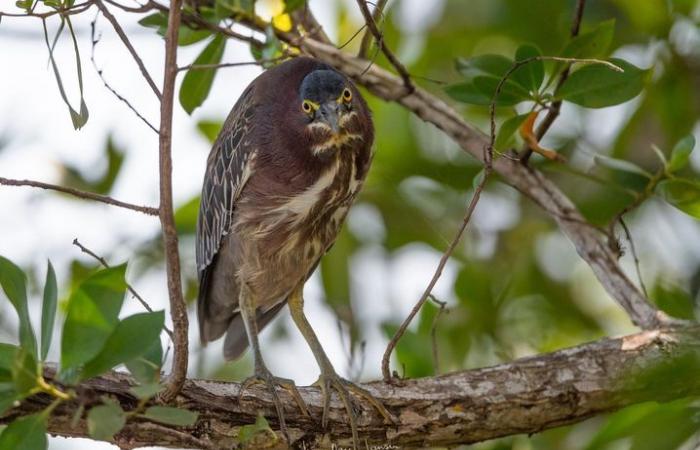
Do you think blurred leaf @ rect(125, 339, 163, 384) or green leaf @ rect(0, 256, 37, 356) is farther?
blurred leaf @ rect(125, 339, 163, 384)

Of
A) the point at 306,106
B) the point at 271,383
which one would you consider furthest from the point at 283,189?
the point at 271,383

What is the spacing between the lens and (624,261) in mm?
4945

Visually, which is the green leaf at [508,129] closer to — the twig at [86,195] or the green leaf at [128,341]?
the twig at [86,195]

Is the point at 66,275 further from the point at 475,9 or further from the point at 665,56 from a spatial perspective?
the point at 665,56

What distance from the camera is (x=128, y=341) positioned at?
236cm

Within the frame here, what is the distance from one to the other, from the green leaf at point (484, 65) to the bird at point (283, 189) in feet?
1.44

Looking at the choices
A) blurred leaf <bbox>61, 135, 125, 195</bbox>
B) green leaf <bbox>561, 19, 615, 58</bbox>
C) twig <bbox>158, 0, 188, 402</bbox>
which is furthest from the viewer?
blurred leaf <bbox>61, 135, 125, 195</bbox>

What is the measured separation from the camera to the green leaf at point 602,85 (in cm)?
343

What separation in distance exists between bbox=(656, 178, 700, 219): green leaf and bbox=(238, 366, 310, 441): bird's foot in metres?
1.48

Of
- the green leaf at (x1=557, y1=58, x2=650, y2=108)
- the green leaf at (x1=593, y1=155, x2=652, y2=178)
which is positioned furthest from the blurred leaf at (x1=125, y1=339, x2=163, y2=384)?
the green leaf at (x1=593, y1=155, x2=652, y2=178)

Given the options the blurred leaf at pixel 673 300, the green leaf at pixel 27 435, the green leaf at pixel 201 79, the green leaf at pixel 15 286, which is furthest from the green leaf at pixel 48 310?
the blurred leaf at pixel 673 300

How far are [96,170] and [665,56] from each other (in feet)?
9.10

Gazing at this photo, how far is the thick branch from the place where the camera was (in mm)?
3096

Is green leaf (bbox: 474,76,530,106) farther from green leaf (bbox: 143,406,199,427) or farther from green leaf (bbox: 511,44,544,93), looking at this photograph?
green leaf (bbox: 143,406,199,427)
